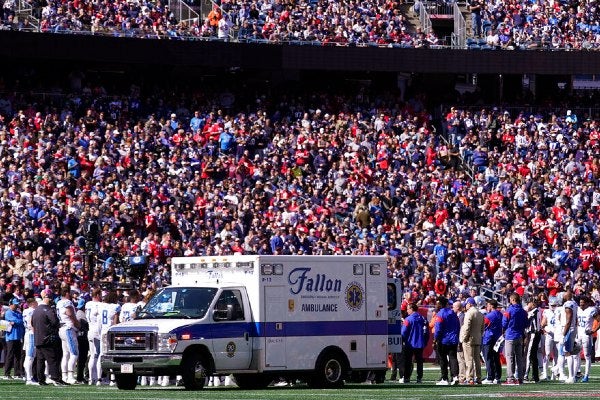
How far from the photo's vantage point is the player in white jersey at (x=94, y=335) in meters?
25.4

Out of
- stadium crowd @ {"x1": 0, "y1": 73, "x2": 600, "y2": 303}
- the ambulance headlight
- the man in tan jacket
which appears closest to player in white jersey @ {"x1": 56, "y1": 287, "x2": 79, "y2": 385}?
the ambulance headlight

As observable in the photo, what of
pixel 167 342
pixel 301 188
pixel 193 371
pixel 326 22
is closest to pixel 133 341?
pixel 167 342

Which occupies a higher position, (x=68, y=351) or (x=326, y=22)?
(x=326, y=22)

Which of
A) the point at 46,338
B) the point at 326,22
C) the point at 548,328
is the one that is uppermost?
the point at 326,22

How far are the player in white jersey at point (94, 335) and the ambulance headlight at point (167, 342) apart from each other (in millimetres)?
2628

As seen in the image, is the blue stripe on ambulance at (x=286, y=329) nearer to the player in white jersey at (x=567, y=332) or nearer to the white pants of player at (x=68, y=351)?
the white pants of player at (x=68, y=351)

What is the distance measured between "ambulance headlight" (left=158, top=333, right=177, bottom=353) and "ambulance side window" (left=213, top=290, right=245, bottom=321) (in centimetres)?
96

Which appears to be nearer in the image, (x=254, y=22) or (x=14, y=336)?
(x=14, y=336)

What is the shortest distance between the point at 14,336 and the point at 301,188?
13.6 metres

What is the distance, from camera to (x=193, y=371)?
23.2 metres

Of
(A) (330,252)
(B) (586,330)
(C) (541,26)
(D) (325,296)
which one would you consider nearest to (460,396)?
(D) (325,296)

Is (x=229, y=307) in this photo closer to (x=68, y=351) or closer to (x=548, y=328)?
(x=68, y=351)

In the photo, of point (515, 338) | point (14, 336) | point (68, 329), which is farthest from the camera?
point (14, 336)

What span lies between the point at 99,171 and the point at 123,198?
1.13 meters
